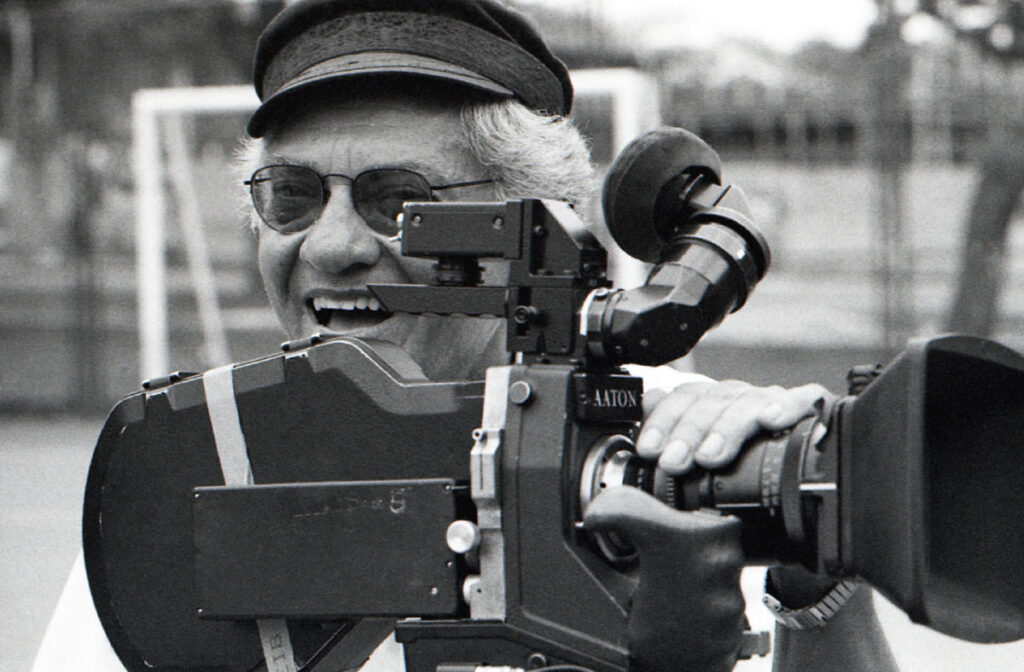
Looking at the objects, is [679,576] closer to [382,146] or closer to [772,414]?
[772,414]

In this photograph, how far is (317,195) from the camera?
183cm

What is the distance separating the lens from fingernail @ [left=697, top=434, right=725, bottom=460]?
126 cm

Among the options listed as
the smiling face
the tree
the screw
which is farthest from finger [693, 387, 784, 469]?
the tree

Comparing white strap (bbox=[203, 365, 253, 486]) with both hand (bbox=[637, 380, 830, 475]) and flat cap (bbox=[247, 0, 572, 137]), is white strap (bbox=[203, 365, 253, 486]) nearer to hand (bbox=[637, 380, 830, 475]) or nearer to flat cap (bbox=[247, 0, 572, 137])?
hand (bbox=[637, 380, 830, 475])

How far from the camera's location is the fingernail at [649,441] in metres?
1.29

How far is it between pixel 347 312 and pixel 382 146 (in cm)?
23

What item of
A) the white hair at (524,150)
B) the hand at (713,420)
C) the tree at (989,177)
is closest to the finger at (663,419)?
the hand at (713,420)

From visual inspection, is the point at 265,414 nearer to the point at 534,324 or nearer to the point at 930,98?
the point at 534,324

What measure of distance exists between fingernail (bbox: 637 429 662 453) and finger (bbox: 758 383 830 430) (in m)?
0.10

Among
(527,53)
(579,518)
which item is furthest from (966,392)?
→ (527,53)

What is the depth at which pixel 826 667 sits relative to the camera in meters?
1.62

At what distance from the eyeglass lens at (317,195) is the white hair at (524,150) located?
0.12 meters

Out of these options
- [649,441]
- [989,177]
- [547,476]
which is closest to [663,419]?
[649,441]

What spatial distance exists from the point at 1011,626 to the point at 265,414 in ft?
2.41
